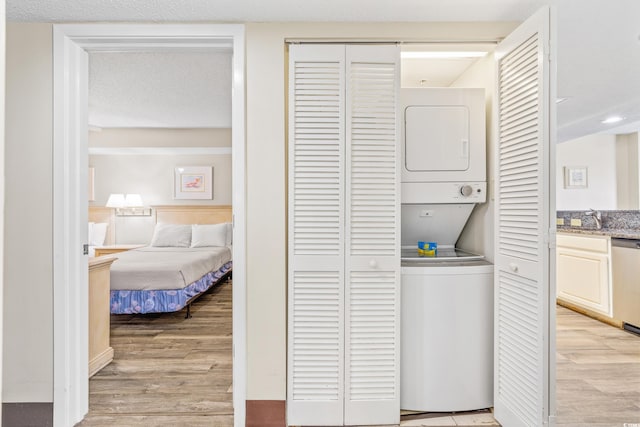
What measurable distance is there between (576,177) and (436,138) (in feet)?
14.9

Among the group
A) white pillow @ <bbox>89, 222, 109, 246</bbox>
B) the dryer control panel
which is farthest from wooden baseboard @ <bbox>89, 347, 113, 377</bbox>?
white pillow @ <bbox>89, 222, 109, 246</bbox>

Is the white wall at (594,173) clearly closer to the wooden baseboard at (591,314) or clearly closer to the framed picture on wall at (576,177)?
the framed picture on wall at (576,177)

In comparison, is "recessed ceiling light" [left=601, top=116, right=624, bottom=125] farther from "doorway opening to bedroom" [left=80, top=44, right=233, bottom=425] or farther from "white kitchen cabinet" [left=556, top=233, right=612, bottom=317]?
"doorway opening to bedroom" [left=80, top=44, right=233, bottom=425]

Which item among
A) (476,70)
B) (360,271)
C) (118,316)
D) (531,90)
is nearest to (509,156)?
(531,90)

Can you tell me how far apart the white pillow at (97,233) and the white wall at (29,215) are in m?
3.98

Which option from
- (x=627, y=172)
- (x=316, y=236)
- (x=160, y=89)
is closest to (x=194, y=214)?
(x=160, y=89)

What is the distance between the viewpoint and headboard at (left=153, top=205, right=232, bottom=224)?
5.79 meters

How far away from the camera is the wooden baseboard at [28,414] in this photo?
78.3 inches

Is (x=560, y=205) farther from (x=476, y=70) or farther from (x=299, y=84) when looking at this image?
(x=299, y=84)

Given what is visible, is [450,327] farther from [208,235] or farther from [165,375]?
[208,235]

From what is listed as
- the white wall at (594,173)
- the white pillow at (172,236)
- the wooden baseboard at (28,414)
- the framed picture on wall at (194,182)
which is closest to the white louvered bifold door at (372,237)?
the wooden baseboard at (28,414)

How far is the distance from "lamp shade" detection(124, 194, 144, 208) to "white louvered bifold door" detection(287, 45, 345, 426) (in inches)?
179

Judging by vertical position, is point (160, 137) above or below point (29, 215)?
above

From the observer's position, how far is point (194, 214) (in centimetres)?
580
